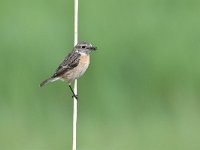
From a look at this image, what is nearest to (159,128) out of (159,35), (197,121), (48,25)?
(197,121)

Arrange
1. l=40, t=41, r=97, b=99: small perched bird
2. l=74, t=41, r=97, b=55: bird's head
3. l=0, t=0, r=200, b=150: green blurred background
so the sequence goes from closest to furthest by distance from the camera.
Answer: l=74, t=41, r=97, b=55: bird's head
l=40, t=41, r=97, b=99: small perched bird
l=0, t=0, r=200, b=150: green blurred background

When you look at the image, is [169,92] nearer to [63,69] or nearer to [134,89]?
[134,89]

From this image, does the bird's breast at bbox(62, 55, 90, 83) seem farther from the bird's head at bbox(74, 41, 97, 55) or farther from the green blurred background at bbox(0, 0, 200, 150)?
the green blurred background at bbox(0, 0, 200, 150)

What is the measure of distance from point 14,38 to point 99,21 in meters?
0.96

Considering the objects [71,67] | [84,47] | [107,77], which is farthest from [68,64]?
[107,77]

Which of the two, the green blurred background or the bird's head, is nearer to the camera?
the bird's head

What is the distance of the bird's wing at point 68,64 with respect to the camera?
807 centimetres

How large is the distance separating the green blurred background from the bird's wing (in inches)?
35.9

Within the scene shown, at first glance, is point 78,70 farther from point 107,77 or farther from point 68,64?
point 107,77

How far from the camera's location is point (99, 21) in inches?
378

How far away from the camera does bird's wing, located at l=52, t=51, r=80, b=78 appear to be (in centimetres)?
807

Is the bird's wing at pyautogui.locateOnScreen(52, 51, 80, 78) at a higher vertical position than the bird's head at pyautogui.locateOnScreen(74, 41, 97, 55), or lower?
lower

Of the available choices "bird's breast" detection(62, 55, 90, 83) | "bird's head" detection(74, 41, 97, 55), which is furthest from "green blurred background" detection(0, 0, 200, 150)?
"bird's head" detection(74, 41, 97, 55)

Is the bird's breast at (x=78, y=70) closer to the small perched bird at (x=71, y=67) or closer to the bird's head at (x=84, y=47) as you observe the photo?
the small perched bird at (x=71, y=67)
